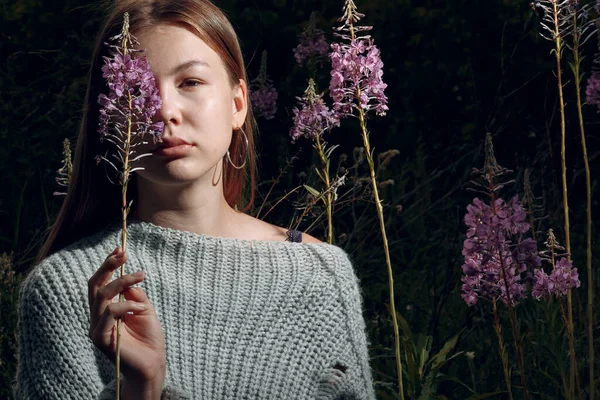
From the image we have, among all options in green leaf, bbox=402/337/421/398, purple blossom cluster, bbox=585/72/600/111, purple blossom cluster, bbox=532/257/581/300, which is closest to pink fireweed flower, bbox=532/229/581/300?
purple blossom cluster, bbox=532/257/581/300

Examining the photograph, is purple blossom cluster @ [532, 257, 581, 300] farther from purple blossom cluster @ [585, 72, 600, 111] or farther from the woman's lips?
the woman's lips

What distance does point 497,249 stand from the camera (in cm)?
231

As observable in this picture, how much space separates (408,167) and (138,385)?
344 cm

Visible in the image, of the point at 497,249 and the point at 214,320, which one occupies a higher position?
the point at 497,249

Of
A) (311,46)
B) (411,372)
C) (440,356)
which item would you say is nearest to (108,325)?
(411,372)

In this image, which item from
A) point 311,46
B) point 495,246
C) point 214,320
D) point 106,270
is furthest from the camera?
point 311,46

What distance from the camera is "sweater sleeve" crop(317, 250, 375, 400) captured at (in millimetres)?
2805

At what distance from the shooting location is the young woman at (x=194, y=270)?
266cm

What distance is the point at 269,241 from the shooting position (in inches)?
117

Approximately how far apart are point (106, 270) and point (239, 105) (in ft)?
3.45

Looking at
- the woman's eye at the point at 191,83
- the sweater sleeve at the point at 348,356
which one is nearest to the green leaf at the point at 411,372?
the sweater sleeve at the point at 348,356

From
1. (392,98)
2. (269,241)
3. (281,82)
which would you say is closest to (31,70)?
(281,82)

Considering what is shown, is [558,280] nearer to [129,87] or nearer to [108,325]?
[108,325]

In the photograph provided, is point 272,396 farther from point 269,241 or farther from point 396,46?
point 396,46
